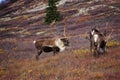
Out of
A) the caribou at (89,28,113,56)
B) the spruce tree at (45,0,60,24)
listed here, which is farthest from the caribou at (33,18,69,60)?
the spruce tree at (45,0,60,24)

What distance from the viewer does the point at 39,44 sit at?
20.3 m

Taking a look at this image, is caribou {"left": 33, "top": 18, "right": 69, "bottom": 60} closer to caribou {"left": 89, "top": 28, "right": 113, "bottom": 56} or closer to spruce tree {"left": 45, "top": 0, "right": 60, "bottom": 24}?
caribou {"left": 89, "top": 28, "right": 113, "bottom": 56}

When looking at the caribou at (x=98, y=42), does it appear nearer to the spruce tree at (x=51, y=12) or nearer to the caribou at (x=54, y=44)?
the caribou at (x=54, y=44)

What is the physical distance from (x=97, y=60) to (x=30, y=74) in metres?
3.41

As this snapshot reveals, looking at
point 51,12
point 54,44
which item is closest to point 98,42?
point 54,44

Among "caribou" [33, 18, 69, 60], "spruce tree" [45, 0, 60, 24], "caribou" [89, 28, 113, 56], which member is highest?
"caribou" [89, 28, 113, 56]

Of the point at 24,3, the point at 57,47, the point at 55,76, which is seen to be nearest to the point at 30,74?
the point at 55,76

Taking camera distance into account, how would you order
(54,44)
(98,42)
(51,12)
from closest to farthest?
(98,42), (54,44), (51,12)

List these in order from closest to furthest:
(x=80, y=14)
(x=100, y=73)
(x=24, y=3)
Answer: (x=100, y=73)
(x=80, y=14)
(x=24, y=3)

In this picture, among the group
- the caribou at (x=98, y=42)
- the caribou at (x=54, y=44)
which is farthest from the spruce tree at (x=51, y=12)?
the caribou at (x=98, y=42)

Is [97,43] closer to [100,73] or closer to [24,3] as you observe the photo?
[100,73]

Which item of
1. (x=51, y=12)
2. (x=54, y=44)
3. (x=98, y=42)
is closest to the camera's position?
(x=98, y=42)

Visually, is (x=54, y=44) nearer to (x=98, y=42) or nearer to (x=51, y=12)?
(x=98, y=42)

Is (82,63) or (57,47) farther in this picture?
(57,47)
